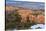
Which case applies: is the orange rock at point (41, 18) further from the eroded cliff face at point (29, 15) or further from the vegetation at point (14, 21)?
the vegetation at point (14, 21)

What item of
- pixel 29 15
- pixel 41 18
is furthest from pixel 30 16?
pixel 41 18

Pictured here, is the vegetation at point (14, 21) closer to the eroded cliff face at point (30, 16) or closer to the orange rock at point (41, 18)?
the eroded cliff face at point (30, 16)

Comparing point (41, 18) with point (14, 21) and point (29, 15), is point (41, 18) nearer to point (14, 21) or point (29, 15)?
point (29, 15)

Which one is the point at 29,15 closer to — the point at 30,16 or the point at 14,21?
the point at 30,16

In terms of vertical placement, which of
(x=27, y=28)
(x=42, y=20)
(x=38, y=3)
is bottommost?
(x=27, y=28)

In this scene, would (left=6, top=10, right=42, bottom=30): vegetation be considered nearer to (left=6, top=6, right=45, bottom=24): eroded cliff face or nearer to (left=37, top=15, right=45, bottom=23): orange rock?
(left=6, top=6, right=45, bottom=24): eroded cliff face

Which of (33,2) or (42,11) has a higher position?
(33,2)

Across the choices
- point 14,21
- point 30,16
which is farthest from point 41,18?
point 14,21

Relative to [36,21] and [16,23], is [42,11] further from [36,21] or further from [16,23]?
[16,23]

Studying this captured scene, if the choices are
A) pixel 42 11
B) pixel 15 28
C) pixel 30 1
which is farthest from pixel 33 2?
pixel 15 28

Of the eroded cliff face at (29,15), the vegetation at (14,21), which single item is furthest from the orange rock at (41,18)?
the vegetation at (14,21)

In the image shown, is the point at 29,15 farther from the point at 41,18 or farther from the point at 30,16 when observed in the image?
the point at 41,18
